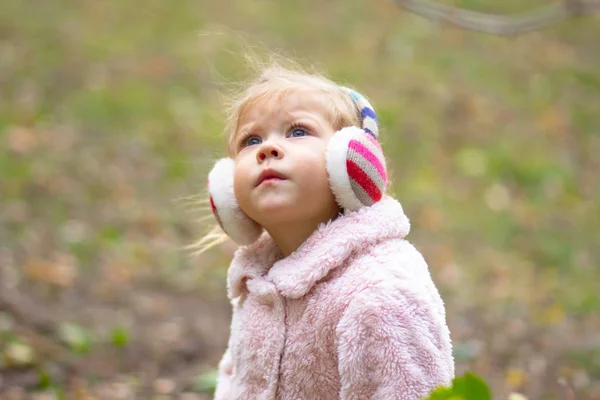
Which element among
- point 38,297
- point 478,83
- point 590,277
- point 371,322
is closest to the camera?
point 371,322

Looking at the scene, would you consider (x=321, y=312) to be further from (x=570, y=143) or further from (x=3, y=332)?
(x=570, y=143)

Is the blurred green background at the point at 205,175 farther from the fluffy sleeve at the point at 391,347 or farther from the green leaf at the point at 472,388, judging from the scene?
the green leaf at the point at 472,388

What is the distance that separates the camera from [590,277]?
4.70 metres

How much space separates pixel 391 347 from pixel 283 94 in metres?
0.61

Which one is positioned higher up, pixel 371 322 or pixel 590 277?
pixel 371 322

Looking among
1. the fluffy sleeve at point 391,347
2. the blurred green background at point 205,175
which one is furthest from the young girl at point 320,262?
the blurred green background at point 205,175

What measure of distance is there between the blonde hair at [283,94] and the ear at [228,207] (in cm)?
8

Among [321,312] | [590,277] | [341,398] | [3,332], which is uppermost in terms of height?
[3,332]

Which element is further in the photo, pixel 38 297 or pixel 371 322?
pixel 38 297

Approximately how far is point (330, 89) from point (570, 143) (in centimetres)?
500

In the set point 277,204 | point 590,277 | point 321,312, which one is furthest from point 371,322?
point 590,277

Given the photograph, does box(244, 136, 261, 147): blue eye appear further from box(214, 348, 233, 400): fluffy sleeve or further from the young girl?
box(214, 348, 233, 400): fluffy sleeve

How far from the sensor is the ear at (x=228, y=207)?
5.96ft

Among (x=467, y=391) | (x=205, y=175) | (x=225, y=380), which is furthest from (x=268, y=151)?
(x=205, y=175)
